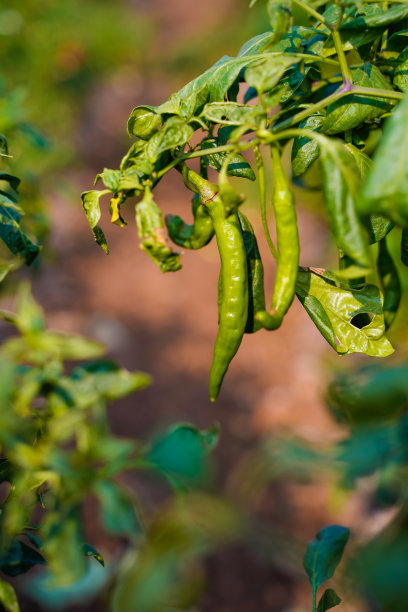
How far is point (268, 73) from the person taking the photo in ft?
2.31

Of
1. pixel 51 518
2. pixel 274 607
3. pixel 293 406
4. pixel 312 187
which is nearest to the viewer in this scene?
Result: pixel 51 518

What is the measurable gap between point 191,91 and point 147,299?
3370 millimetres

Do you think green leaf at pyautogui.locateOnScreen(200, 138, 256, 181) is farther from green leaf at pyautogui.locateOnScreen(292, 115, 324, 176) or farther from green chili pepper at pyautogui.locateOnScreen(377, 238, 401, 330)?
green chili pepper at pyautogui.locateOnScreen(377, 238, 401, 330)

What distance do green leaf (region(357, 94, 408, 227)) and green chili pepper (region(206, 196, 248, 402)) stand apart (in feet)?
0.73

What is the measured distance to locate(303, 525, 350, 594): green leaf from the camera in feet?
3.12

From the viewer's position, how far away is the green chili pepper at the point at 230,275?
793mm

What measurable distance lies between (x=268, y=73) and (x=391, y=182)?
0.71ft

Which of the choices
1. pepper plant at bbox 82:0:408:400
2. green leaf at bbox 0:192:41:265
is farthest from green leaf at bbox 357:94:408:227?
green leaf at bbox 0:192:41:265

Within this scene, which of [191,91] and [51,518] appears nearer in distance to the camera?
[51,518]

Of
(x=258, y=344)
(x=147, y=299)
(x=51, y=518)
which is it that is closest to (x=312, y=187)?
(x=51, y=518)

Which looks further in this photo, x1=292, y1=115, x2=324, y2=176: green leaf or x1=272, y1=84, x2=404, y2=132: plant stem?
x1=292, y1=115, x2=324, y2=176: green leaf

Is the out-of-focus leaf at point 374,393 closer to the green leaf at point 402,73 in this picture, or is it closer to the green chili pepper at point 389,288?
the green chili pepper at point 389,288

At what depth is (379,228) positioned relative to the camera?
2.75ft

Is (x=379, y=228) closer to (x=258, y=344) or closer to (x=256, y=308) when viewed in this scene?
(x=256, y=308)
